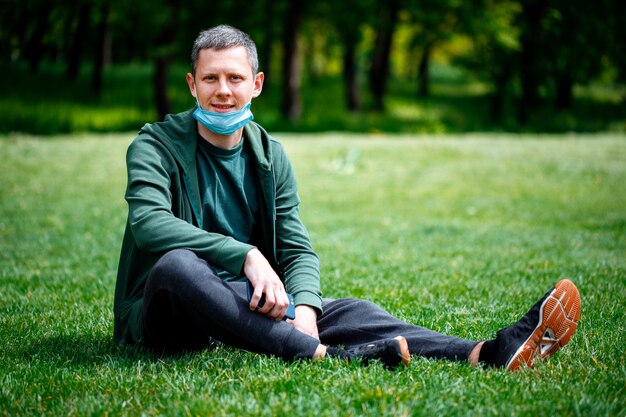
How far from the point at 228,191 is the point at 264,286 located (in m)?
0.73

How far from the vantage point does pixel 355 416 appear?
101 inches

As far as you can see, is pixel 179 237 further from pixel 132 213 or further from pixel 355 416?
pixel 355 416

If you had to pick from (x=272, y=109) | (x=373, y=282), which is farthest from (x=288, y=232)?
(x=272, y=109)

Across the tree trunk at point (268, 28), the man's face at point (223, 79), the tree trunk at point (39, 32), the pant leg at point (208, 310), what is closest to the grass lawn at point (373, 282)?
the pant leg at point (208, 310)

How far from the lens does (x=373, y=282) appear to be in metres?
5.64

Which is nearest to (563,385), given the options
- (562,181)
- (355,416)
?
(355,416)

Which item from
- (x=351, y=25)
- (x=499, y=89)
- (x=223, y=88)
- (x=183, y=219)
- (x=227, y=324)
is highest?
(x=351, y=25)

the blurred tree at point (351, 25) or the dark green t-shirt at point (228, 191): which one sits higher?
the blurred tree at point (351, 25)

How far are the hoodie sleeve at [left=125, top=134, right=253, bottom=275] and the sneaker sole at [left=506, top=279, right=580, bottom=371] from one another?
1417 mm

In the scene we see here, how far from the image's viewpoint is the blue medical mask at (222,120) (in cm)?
336

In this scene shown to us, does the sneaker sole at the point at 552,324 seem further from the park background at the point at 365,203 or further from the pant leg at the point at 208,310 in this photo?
the pant leg at the point at 208,310

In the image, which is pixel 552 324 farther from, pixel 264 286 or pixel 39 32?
pixel 39 32

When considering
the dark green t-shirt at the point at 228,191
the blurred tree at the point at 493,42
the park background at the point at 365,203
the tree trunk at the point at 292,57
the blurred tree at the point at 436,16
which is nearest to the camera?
the park background at the point at 365,203

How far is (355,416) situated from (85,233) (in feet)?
22.3
